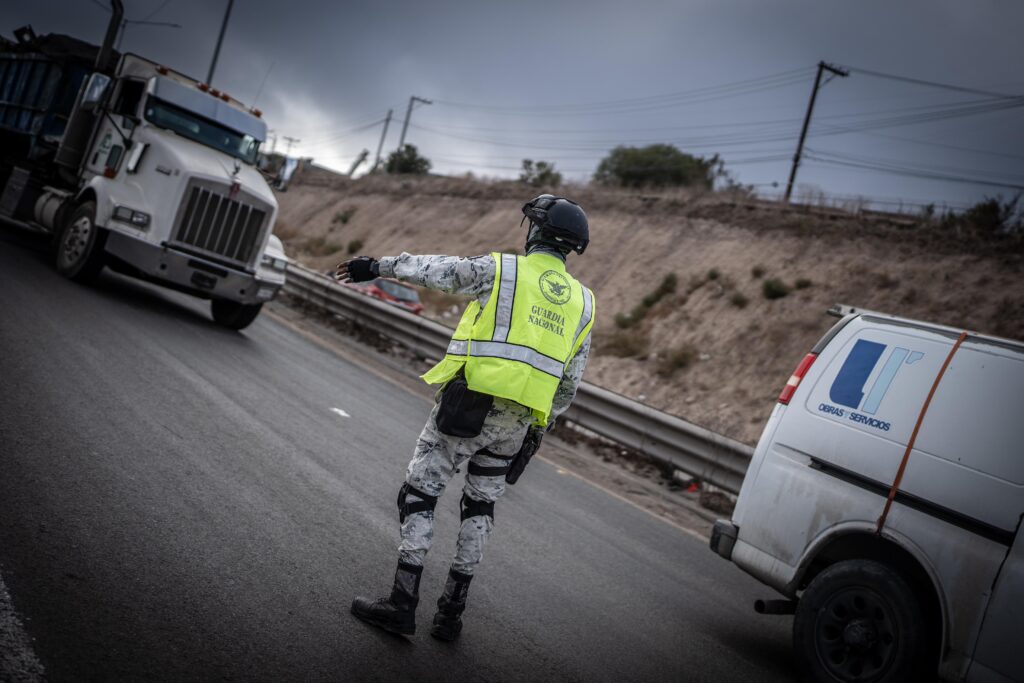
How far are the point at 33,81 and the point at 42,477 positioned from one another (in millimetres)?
13095

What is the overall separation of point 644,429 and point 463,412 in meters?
7.05

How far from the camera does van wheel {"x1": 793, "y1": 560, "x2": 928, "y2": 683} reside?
165 inches

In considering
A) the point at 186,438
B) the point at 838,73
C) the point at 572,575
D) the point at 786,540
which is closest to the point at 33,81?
the point at 186,438

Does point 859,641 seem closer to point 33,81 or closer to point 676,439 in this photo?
point 676,439

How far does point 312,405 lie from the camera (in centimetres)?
849

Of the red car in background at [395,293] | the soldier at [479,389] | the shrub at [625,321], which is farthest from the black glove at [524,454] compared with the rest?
the shrub at [625,321]

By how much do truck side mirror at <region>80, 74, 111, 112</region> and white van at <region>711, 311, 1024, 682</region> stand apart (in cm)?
1123

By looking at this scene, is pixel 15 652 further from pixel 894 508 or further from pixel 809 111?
pixel 809 111

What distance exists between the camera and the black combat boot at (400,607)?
3656 millimetres

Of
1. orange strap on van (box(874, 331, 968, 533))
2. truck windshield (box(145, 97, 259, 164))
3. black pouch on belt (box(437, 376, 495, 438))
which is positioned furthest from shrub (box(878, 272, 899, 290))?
black pouch on belt (box(437, 376, 495, 438))

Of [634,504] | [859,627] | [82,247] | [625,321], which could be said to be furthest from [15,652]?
[625,321]

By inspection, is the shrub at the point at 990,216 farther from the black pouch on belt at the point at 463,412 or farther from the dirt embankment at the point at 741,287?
the black pouch on belt at the point at 463,412

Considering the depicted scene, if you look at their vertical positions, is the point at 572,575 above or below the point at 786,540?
below

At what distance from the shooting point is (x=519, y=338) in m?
3.76
